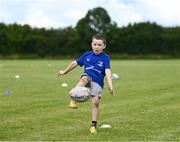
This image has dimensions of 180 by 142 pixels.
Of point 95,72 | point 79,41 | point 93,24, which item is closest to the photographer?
point 95,72

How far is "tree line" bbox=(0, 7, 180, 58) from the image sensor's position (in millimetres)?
90875

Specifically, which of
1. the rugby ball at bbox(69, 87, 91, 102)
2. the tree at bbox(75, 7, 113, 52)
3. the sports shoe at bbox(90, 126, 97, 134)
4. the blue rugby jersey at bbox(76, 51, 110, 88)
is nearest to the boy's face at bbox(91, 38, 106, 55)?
the blue rugby jersey at bbox(76, 51, 110, 88)

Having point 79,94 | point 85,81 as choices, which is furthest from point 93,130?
point 85,81

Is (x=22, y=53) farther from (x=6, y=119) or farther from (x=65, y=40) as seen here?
(x=6, y=119)

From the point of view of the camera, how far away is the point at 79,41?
9219cm

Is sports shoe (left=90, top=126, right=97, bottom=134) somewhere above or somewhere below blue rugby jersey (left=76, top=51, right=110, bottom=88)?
below

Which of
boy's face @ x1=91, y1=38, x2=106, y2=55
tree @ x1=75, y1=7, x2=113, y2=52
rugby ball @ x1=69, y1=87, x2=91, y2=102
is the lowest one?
rugby ball @ x1=69, y1=87, x2=91, y2=102

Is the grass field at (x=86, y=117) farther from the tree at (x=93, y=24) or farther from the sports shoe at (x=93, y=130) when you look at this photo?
the tree at (x=93, y=24)

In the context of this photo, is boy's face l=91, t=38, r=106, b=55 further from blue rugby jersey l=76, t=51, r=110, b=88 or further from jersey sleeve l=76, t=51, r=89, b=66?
jersey sleeve l=76, t=51, r=89, b=66

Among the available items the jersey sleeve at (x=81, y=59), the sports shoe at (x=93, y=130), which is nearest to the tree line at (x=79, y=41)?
the jersey sleeve at (x=81, y=59)

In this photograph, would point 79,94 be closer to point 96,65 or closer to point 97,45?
point 96,65

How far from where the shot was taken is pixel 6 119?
12703 mm

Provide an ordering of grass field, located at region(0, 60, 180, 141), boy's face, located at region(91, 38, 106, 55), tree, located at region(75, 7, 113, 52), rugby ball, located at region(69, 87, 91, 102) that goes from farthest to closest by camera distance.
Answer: tree, located at region(75, 7, 113, 52) → boy's face, located at region(91, 38, 106, 55) → rugby ball, located at region(69, 87, 91, 102) → grass field, located at region(0, 60, 180, 141)

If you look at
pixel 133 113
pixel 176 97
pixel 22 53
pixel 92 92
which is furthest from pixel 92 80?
pixel 22 53
